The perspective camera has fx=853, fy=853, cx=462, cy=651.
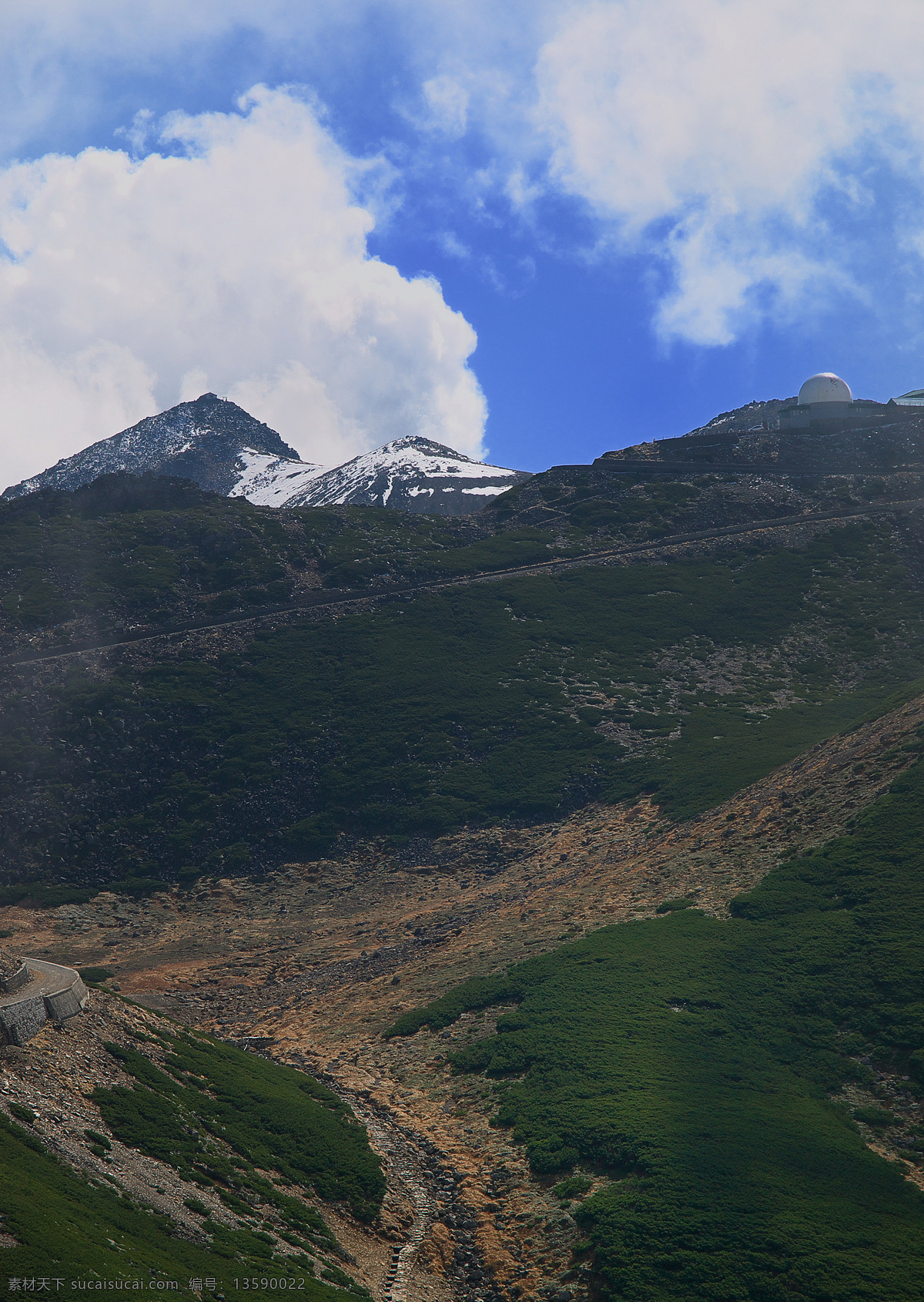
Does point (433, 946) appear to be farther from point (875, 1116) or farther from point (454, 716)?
point (454, 716)

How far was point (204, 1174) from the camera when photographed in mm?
25203

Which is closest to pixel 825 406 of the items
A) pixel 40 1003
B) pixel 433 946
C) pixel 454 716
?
pixel 454 716

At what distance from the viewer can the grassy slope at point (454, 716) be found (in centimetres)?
6919

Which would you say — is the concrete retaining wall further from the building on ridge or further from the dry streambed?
the building on ridge

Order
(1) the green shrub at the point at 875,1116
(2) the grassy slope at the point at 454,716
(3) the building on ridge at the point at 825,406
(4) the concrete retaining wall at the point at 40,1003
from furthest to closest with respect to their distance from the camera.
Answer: (3) the building on ridge at the point at 825,406
(2) the grassy slope at the point at 454,716
(1) the green shrub at the point at 875,1116
(4) the concrete retaining wall at the point at 40,1003

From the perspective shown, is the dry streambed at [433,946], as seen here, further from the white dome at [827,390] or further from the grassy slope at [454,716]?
the white dome at [827,390]

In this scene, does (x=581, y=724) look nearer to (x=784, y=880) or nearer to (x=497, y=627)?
(x=497, y=627)

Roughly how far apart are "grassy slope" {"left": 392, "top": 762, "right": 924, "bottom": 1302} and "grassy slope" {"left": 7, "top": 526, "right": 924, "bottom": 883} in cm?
1900

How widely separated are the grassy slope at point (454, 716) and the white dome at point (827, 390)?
190ft

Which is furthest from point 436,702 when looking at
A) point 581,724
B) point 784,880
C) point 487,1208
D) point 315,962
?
Result: point 487,1208

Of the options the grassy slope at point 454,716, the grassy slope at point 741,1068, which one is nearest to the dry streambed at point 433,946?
the grassy slope at point 741,1068

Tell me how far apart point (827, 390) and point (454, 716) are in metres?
110

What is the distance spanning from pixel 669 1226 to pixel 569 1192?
12.3ft

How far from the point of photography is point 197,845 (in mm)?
68438
